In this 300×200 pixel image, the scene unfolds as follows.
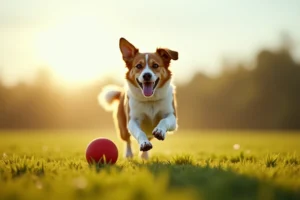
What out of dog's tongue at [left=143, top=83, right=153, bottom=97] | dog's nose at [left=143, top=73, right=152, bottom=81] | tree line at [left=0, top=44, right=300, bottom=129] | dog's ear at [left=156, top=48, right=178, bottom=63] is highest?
dog's ear at [left=156, top=48, right=178, bottom=63]

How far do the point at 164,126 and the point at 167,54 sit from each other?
1.39 meters

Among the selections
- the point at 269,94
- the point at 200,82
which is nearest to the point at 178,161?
the point at 269,94

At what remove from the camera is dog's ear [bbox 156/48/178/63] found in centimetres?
739

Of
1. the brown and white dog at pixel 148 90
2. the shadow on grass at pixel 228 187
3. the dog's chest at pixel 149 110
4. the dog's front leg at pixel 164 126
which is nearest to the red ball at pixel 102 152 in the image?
the dog's front leg at pixel 164 126

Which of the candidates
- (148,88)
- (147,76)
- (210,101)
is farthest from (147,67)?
(210,101)

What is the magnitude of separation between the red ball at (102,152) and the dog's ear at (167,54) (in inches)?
81.5

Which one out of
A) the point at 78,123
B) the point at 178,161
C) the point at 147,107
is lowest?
the point at 78,123

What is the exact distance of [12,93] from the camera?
140ft

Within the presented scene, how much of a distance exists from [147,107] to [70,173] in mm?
3273

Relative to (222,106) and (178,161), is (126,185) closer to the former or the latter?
(178,161)

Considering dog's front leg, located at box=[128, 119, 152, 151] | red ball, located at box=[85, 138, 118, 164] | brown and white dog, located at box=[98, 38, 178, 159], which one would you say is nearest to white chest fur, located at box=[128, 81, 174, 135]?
brown and white dog, located at box=[98, 38, 178, 159]

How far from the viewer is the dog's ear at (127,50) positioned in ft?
24.6

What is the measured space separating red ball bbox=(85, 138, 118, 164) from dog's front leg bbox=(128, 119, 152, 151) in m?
0.40

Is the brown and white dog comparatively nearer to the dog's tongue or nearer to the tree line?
the dog's tongue
